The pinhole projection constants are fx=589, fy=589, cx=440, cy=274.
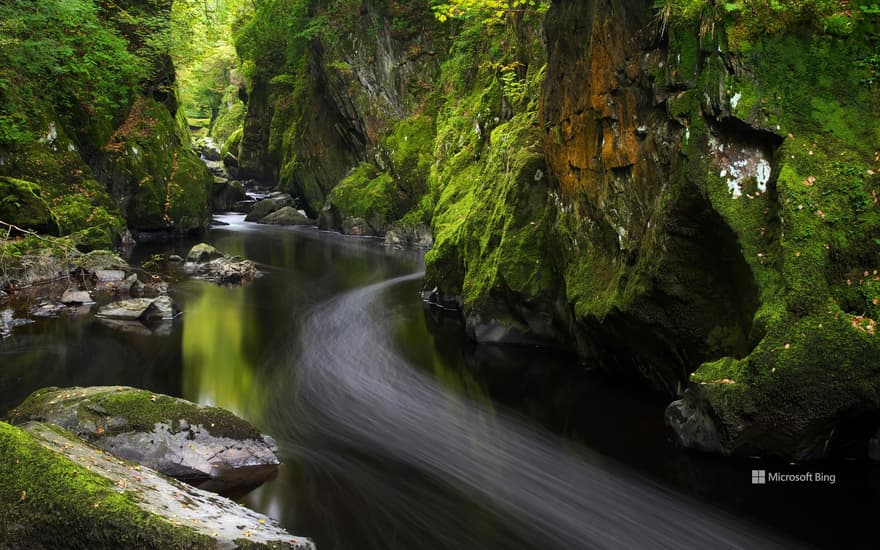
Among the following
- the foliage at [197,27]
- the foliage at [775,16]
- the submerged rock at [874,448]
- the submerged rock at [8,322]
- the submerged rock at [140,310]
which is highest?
the foliage at [197,27]

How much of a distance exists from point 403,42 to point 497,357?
20.2 meters

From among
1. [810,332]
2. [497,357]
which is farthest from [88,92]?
[810,332]

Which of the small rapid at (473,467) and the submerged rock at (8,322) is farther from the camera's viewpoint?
the submerged rock at (8,322)

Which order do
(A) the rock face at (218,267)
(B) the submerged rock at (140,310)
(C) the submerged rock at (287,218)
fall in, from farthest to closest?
(C) the submerged rock at (287,218), (A) the rock face at (218,267), (B) the submerged rock at (140,310)

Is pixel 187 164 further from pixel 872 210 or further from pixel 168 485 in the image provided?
pixel 872 210

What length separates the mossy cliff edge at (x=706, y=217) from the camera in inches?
229

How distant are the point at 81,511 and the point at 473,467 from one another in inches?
168

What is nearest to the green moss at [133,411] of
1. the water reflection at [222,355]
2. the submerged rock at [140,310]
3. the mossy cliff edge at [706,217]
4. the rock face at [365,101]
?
the water reflection at [222,355]

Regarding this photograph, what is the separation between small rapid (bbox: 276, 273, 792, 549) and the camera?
5.45 meters

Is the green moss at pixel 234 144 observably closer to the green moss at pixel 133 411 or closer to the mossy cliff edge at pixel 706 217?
the mossy cliff edge at pixel 706 217

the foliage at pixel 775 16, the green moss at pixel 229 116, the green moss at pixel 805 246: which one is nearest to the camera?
the green moss at pixel 805 246

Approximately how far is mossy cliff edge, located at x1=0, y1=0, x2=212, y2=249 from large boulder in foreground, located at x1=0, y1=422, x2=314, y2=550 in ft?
40.5

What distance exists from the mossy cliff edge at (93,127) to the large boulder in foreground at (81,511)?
12.3 meters

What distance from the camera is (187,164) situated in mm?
25297
